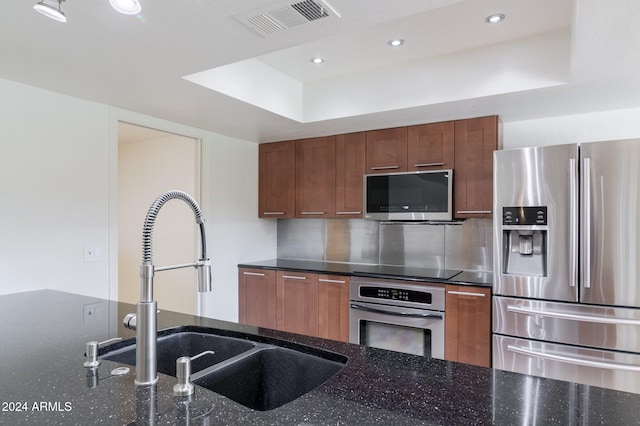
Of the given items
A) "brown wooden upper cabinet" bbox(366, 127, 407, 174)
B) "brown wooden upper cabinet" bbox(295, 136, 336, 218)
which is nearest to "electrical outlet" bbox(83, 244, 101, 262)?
"brown wooden upper cabinet" bbox(295, 136, 336, 218)

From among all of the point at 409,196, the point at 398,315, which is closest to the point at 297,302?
the point at 398,315

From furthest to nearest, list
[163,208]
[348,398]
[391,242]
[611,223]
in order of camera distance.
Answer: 1. [163,208]
2. [391,242]
3. [611,223]
4. [348,398]

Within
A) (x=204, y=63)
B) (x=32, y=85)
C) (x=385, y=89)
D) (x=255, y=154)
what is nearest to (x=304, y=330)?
(x=255, y=154)

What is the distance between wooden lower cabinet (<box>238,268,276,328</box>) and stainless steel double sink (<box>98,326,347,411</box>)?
2.12 metres

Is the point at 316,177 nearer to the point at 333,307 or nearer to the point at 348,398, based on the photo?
the point at 333,307

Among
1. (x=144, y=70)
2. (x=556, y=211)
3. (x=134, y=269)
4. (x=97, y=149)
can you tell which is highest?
(x=144, y=70)

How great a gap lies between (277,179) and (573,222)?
2.57 meters

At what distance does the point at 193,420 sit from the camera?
0.80 meters

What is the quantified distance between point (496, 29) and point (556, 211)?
116 centimetres

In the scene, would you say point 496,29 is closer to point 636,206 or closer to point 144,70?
point 636,206

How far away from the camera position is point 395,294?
2951 millimetres

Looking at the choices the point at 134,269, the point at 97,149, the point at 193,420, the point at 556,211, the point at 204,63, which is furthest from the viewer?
the point at 134,269

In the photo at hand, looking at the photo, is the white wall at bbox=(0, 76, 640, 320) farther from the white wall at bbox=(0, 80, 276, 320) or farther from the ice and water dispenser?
the ice and water dispenser

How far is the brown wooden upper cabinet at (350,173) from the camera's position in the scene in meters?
3.45
